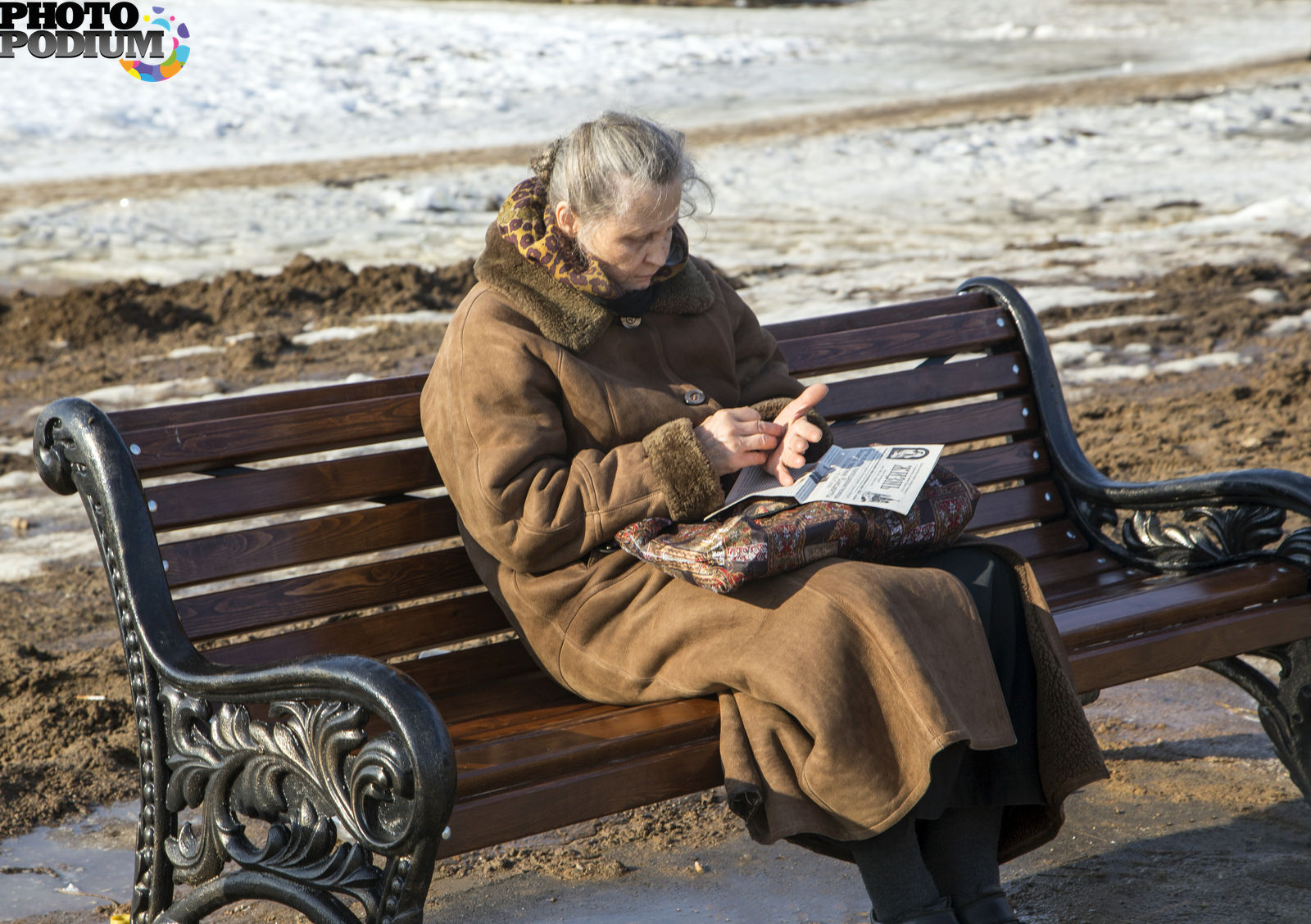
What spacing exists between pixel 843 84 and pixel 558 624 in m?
18.1

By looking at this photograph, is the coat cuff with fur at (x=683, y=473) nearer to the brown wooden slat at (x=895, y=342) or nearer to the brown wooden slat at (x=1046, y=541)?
the brown wooden slat at (x=895, y=342)

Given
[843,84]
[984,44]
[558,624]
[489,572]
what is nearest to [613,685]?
[558,624]

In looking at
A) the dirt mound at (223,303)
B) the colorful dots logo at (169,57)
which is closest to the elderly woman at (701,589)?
the dirt mound at (223,303)

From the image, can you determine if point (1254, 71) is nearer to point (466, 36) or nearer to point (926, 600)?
point (466, 36)

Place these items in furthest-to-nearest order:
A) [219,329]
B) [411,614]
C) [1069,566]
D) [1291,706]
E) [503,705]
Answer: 1. [219,329]
2. [1069,566]
3. [1291,706]
4. [411,614]
5. [503,705]

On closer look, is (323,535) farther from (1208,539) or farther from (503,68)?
(503,68)

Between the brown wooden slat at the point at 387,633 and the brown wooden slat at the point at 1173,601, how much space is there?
1.27 m

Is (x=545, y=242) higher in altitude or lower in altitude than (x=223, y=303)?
higher

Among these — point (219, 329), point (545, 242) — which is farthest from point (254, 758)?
point (219, 329)

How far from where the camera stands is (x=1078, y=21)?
1061 inches

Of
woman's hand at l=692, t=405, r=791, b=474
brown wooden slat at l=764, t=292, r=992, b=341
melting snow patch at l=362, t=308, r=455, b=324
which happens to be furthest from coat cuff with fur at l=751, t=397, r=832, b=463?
melting snow patch at l=362, t=308, r=455, b=324

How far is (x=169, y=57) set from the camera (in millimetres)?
19453

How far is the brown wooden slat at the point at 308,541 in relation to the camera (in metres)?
2.84

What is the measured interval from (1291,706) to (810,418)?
1.30 metres
